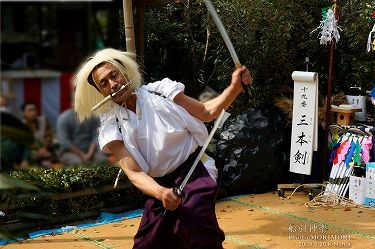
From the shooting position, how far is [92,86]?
11.4 ft

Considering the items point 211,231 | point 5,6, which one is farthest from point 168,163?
point 5,6

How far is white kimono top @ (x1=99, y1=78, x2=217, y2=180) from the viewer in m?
3.38

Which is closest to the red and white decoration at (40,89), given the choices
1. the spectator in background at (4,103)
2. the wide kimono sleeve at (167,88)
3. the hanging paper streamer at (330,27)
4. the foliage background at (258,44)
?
the spectator in background at (4,103)

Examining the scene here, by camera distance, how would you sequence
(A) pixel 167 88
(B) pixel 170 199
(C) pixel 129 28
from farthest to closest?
(C) pixel 129 28
(A) pixel 167 88
(B) pixel 170 199

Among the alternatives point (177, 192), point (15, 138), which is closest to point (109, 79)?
point (177, 192)

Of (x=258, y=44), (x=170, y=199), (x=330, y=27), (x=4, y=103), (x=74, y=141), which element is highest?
(x=330, y=27)

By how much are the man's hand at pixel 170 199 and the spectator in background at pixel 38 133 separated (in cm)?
208

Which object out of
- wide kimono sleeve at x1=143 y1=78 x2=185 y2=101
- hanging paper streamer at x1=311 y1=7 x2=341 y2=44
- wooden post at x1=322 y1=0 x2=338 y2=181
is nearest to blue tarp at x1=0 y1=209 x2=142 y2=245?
wooden post at x1=322 y1=0 x2=338 y2=181

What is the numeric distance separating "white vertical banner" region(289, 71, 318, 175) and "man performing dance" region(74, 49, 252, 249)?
293 cm

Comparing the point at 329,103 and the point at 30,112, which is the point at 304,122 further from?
the point at 30,112

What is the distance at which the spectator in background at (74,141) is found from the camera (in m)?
1.17

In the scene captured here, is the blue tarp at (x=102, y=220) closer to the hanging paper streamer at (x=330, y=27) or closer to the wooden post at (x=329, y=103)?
the wooden post at (x=329, y=103)

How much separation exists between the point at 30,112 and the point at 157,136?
2.27 metres

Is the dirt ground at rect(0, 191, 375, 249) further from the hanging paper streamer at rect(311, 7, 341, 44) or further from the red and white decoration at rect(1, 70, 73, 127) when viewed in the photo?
the red and white decoration at rect(1, 70, 73, 127)
